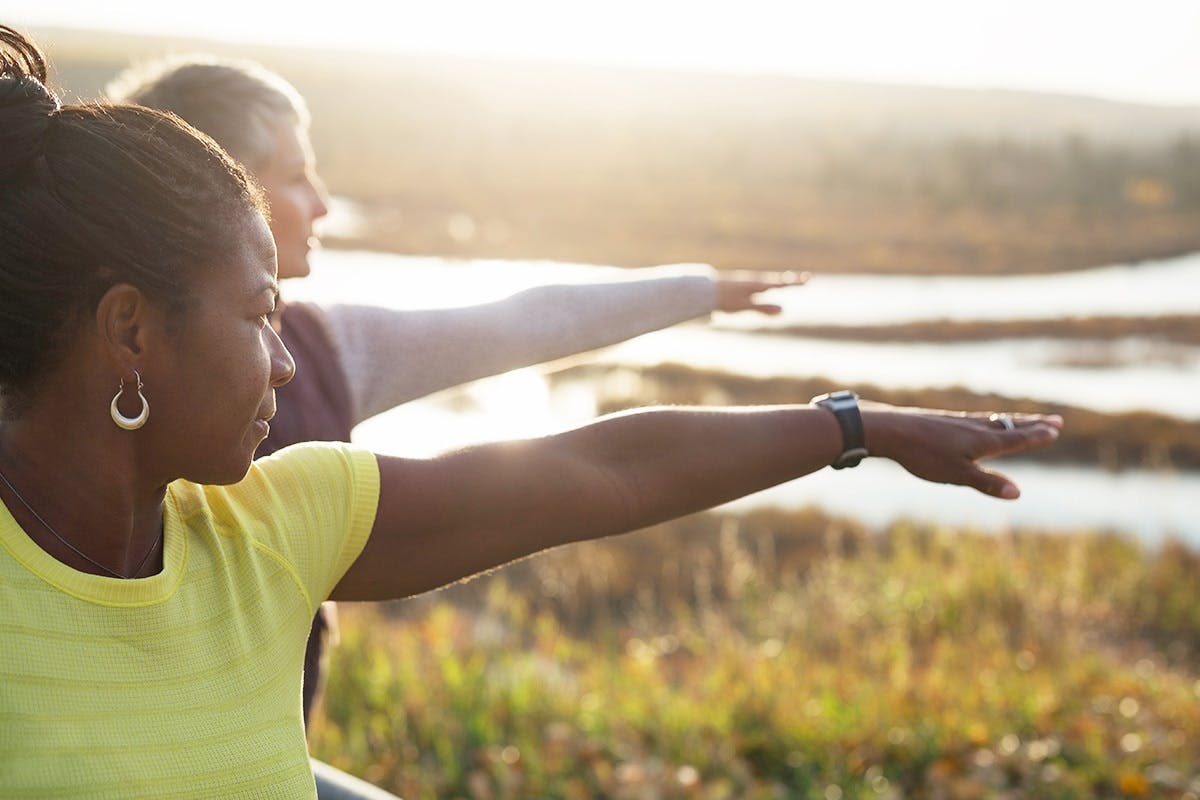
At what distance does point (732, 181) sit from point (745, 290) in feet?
123

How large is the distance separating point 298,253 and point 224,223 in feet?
3.60

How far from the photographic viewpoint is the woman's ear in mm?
1489

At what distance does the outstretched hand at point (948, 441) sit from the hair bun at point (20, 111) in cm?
119

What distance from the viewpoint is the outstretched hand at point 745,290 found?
3.01 metres

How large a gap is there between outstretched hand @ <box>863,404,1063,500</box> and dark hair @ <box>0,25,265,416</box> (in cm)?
102

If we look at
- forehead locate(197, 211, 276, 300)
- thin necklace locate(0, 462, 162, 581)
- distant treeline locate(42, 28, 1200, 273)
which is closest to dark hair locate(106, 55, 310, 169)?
forehead locate(197, 211, 276, 300)

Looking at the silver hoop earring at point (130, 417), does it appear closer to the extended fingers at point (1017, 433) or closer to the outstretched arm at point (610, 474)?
the outstretched arm at point (610, 474)

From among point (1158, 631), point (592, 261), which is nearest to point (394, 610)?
point (1158, 631)

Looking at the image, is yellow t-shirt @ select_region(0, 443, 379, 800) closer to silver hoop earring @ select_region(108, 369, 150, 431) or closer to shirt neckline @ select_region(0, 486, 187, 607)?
shirt neckline @ select_region(0, 486, 187, 607)

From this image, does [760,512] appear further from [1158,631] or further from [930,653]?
[930,653]

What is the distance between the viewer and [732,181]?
39.8 m

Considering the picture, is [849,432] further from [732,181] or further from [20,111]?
[732,181]

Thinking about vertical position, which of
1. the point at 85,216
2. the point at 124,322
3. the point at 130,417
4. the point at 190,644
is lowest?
the point at 190,644

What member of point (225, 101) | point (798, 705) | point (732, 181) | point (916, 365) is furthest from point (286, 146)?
point (732, 181)
